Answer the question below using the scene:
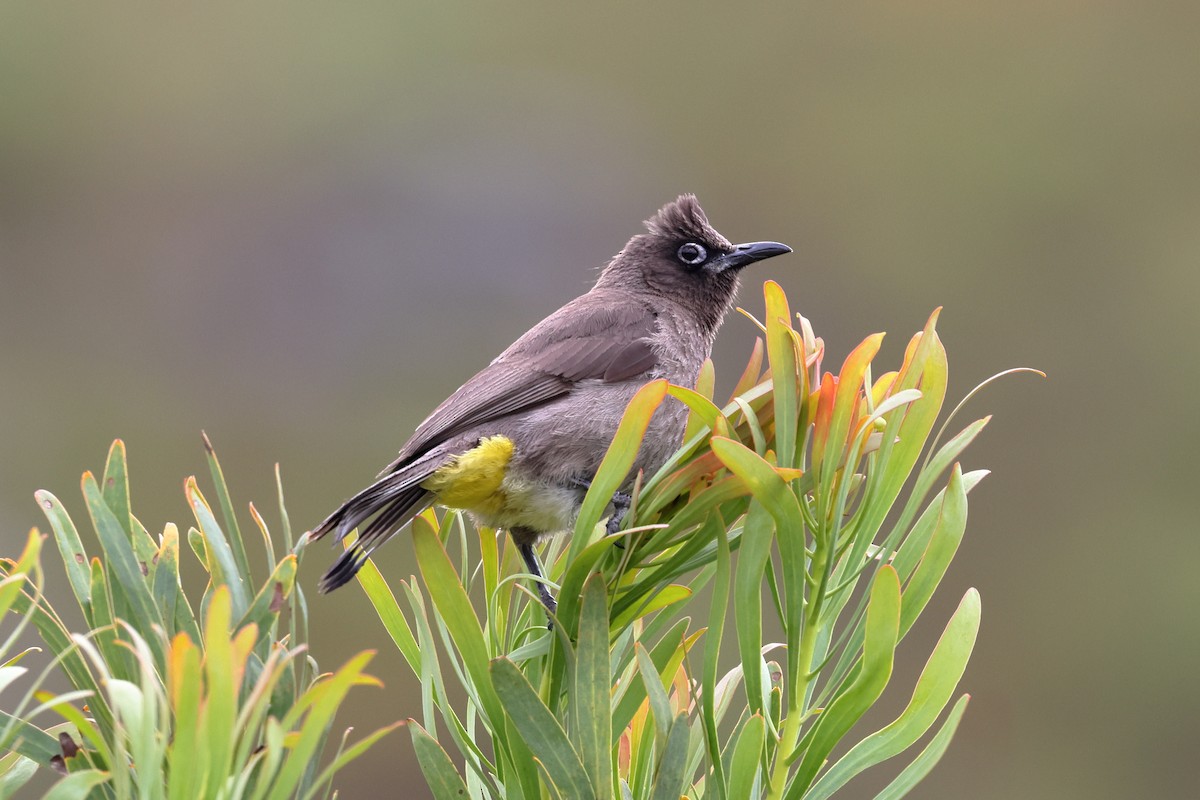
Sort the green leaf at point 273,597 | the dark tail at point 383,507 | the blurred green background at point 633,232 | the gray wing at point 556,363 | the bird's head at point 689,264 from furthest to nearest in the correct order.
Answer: the blurred green background at point 633,232
the bird's head at point 689,264
the gray wing at point 556,363
the dark tail at point 383,507
the green leaf at point 273,597

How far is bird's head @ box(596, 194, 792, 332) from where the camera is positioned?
9.00 ft

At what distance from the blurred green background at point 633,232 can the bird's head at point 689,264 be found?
8.28 ft

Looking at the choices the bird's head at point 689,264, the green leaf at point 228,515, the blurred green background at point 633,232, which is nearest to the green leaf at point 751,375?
the green leaf at point 228,515

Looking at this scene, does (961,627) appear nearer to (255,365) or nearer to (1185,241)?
(255,365)

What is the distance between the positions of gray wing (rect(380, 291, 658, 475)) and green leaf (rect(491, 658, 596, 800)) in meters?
1.12

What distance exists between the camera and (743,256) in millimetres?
2691

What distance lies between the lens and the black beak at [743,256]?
2.58m

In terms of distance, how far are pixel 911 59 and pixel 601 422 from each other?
6200 mm

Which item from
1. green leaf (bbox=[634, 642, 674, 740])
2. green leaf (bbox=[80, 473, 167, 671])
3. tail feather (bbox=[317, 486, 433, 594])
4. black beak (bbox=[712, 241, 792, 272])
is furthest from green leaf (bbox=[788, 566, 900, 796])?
black beak (bbox=[712, 241, 792, 272])

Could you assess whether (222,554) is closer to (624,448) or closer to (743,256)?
(624,448)

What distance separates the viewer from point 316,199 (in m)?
6.70

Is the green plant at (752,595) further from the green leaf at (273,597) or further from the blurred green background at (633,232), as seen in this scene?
the blurred green background at (633,232)

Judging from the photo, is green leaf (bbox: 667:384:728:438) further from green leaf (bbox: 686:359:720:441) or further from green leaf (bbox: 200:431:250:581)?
green leaf (bbox: 200:431:250:581)

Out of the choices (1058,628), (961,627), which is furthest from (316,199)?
(961,627)
